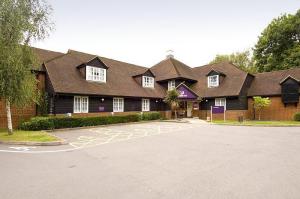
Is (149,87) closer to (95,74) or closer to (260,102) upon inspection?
(95,74)

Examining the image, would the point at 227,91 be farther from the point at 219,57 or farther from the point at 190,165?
the point at 219,57

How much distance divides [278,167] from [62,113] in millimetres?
18003

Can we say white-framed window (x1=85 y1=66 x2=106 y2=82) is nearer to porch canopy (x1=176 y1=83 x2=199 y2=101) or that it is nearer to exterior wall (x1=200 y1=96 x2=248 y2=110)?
porch canopy (x1=176 y1=83 x2=199 y2=101)

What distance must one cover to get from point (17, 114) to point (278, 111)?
2753cm

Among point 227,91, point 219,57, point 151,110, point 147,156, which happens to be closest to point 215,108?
point 227,91

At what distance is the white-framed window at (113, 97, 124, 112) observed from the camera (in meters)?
25.3

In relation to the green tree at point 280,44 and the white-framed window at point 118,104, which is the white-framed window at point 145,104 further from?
the green tree at point 280,44

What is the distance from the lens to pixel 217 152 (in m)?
9.66

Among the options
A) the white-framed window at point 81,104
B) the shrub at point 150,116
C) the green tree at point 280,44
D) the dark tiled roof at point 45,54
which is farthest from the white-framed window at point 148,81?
the green tree at point 280,44

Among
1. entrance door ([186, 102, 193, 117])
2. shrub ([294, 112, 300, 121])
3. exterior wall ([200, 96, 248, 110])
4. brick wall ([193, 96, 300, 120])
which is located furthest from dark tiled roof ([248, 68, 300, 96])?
entrance door ([186, 102, 193, 117])

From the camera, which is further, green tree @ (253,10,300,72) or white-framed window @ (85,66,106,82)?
green tree @ (253,10,300,72)

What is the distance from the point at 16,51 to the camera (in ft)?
45.7

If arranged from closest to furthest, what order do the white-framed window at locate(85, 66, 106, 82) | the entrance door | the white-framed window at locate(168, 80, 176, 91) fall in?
1. the white-framed window at locate(85, 66, 106, 82)
2. the white-framed window at locate(168, 80, 176, 91)
3. the entrance door

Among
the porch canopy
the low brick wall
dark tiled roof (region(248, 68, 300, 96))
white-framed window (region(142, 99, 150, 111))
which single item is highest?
dark tiled roof (region(248, 68, 300, 96))
